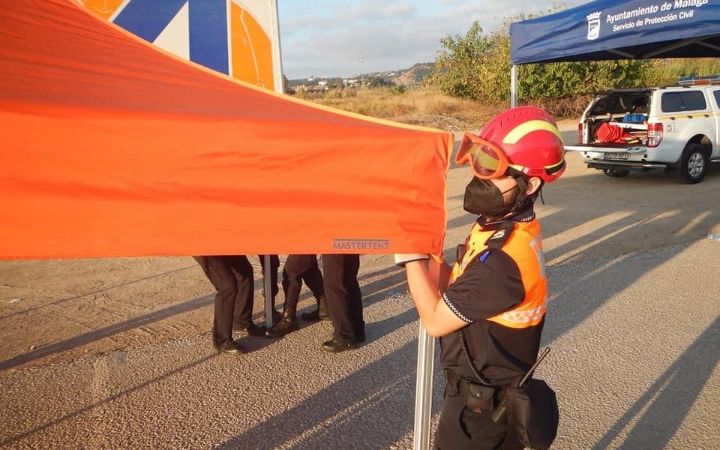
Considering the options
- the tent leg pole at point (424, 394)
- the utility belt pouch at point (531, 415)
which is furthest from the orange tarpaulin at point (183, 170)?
the utility belt pouch at point (531, 415)

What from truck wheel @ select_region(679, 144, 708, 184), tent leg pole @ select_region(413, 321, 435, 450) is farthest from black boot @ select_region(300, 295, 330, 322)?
truck wheel @ select_region(679, 144, 708, 184)

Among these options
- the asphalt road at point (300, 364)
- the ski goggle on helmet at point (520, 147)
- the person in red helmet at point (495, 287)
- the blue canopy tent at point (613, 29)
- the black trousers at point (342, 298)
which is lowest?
the asphalt road at point (300, 364)

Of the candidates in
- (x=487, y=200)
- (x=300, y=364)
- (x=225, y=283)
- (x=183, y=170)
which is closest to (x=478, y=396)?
(x=487, y=200)

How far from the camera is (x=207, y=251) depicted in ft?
5.31

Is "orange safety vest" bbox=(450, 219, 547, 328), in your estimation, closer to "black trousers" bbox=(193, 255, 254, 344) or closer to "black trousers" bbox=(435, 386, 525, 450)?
"black trousers" bbox=(435, 386, 525, 450)

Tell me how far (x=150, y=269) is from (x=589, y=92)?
26.2m

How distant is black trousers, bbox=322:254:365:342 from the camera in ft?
13.8

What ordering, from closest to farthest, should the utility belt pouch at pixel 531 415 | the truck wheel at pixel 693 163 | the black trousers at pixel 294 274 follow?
the utility belt pouch at pixel 531 415 < the black trousers at pixel 294 274 < the truck wheel at pixel 693 163

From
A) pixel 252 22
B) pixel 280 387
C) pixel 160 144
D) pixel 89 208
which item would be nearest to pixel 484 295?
pixel 160 144

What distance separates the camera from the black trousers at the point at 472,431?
1800 millimetres

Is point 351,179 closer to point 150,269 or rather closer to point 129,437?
point 129,437

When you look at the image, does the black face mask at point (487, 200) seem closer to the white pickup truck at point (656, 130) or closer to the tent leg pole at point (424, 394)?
the tent leg pole at point (424, 394)

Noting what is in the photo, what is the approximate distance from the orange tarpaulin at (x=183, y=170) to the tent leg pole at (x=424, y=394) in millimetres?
436

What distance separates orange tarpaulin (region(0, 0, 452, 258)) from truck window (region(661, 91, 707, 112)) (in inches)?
437
